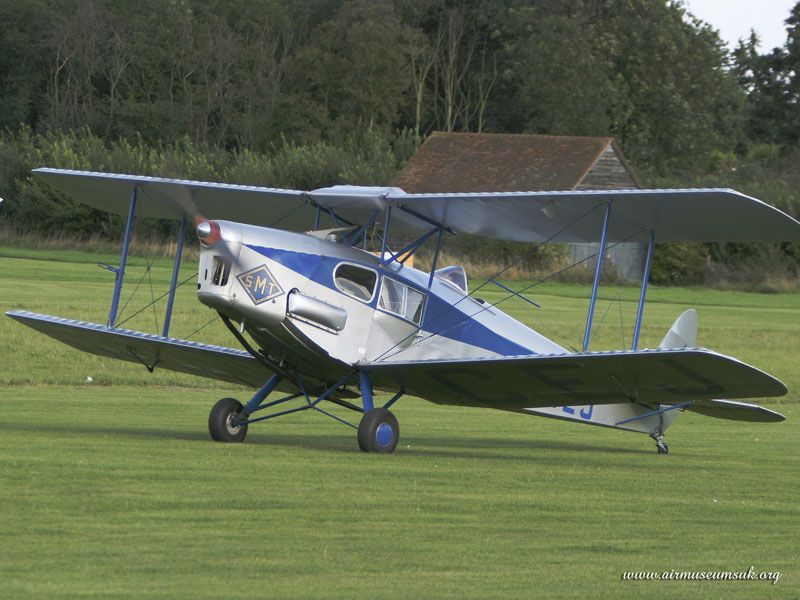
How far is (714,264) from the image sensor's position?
185ft

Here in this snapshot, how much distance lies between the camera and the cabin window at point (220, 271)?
13148 mm

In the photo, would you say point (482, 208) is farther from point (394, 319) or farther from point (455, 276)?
point (394, 319)

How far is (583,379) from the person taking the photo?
13.7 metres

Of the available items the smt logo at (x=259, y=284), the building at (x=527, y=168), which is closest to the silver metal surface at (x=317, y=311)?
the smt logo at (x=259, y=284)

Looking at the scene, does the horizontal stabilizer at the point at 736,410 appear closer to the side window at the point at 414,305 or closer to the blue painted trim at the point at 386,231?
the side window at the point at 414,305

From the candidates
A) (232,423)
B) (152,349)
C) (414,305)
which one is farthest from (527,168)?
(232,423)

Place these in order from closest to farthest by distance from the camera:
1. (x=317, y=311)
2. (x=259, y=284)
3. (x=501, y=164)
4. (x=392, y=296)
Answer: (x=259, y=284)
(x=317, y=311)
(x=392, y=296)
(x=501, y=164)

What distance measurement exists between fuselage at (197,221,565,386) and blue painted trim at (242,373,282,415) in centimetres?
62

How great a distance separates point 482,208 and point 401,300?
1248mm

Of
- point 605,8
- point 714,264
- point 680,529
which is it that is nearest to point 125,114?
point 605,8

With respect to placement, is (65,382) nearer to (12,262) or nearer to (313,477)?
(313,477)

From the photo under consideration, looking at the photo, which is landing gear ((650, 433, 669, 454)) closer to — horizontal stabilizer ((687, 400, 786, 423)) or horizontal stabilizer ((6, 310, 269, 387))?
horizontal stabilizer ((687, 400, 786, 423))

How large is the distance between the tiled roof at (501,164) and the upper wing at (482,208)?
4097cm

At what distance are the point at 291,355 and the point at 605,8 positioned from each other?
71246 mm
